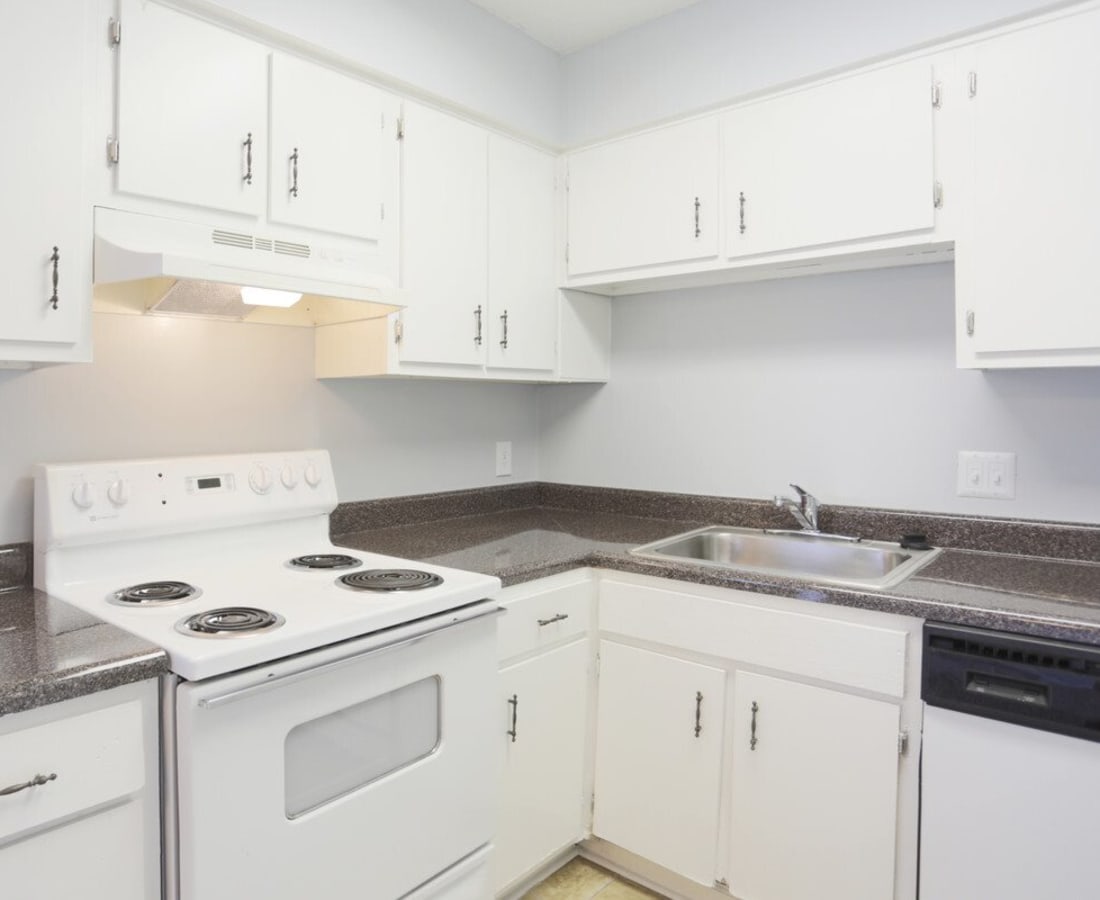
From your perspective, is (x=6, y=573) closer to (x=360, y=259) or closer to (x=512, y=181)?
(x=360, y=259)

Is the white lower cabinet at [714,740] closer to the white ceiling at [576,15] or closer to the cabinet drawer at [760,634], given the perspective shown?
the cabinet drawer at [760,634]

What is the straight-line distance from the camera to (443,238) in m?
2.09

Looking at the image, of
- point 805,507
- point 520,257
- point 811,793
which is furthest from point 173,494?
point 805,507

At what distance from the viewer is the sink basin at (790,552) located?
200cm

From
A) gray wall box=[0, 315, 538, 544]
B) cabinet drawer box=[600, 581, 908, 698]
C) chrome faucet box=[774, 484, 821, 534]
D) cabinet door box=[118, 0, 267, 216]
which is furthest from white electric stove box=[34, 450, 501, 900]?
chrome faucet box=[774, 484, 821, 534]

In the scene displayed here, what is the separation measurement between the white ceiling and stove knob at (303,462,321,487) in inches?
56.8

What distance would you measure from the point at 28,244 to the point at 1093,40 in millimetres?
2134

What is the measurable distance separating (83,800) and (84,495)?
2.22 ft

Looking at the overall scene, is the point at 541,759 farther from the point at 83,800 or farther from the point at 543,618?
the point at 83,800

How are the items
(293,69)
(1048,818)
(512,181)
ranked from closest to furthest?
(1048,818)
(293,69)
(512,181)

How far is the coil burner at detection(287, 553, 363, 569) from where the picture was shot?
1.73 meters

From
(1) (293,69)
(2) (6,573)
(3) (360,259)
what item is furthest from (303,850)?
(1) (293,69)

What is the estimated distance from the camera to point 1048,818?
1.37 m

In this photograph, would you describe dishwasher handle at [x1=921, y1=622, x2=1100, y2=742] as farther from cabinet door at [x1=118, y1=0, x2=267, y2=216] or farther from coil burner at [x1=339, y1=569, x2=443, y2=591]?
cabinet door at [x1=118, y1=0, x2=267, y2=216]
